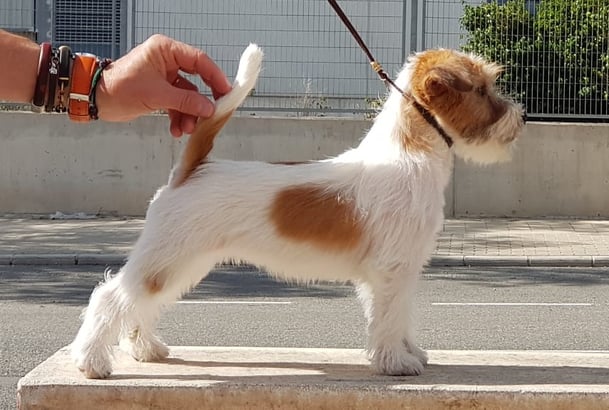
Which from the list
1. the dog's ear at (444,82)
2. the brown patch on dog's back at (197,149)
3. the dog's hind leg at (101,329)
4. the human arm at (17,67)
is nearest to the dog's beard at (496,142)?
the dog's ear at (444,82)

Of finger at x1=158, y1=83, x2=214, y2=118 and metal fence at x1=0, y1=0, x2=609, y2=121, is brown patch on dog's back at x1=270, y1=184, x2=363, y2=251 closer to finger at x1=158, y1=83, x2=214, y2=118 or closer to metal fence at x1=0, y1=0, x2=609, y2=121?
finger at x1=158, y1=83, x2=214, y2=118

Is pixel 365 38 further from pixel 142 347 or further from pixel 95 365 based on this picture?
pixel 95 365

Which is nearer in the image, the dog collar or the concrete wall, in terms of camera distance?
the dog collar

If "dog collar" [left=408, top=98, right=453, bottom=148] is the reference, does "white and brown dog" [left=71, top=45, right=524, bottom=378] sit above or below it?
below

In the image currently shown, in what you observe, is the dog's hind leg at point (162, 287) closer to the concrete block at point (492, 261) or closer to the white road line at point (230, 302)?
the white road line at point (230, 302)

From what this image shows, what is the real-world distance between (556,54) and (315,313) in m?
9.05

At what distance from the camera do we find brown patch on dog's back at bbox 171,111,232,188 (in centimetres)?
462

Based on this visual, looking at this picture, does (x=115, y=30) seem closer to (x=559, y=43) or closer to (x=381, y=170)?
(x=559, y=43)

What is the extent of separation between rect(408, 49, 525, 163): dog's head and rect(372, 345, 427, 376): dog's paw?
0.93 metres

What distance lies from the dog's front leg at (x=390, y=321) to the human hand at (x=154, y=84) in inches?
40.8

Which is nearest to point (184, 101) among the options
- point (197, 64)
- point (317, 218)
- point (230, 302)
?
point (197, 64)

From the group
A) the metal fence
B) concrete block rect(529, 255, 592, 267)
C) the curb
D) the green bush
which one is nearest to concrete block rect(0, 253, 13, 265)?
the curb

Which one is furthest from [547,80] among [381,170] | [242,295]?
[381,170]

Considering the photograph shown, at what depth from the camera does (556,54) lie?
17109mm
